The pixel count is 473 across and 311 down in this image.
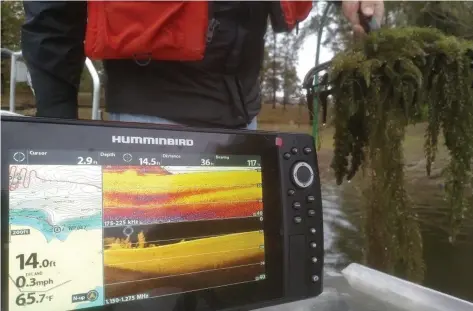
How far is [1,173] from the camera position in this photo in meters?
0.52

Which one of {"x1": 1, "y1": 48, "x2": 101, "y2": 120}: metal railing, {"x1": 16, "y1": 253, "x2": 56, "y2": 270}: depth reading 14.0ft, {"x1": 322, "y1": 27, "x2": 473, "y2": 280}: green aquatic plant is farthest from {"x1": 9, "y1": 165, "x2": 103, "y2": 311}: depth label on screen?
{"x1": 322, "y1": 27, "x2": 473, "y2": 280}: green aquatic plant

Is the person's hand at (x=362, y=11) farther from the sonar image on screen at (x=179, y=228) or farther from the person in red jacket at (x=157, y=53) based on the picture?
the sonar image on screen at (x=179, y=228)

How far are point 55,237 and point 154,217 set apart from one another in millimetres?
112

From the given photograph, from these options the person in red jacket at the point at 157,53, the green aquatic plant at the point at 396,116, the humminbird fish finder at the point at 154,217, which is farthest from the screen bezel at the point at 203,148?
the green aquatic plant at the point at 396,116

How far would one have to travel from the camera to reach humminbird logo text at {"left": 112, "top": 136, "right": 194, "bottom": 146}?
0.59m

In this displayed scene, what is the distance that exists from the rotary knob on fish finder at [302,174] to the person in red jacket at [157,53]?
0.30m

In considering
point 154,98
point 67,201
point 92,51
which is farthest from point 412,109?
point 67,201

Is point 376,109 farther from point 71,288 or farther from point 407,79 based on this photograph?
point 71,288

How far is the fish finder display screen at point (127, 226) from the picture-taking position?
0.53 metres

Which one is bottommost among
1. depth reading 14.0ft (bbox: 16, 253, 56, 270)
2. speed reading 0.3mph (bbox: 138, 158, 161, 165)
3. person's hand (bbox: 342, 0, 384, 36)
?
depth reading 14.0ft (bbox: 16, 253, 56, 270)

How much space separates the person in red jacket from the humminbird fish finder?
29cm

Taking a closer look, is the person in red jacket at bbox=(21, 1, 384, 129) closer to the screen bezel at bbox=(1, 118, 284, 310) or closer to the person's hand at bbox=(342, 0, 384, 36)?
the person's hand at bbox=(342, 0, 384, 36)

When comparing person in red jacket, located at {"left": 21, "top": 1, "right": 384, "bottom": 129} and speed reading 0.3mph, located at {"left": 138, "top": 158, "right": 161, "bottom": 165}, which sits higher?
person in red jacket, located at {"left": 21, "top": 1, "right": 384, "bottom": 129}

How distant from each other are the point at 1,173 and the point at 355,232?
3.05m
